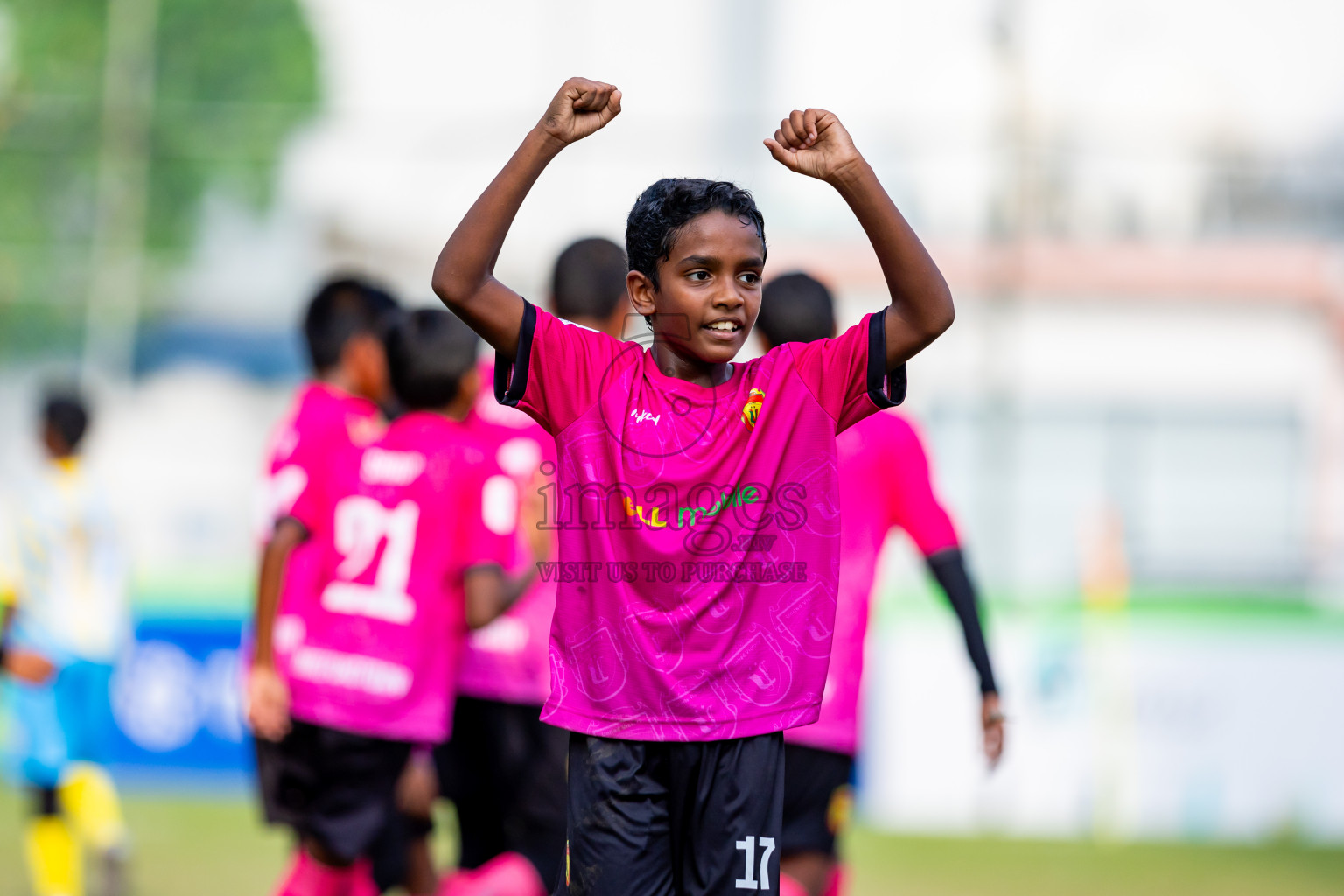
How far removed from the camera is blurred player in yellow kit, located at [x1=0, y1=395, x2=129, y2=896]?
569 cm

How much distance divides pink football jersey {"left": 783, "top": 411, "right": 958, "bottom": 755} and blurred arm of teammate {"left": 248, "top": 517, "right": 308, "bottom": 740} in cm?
135

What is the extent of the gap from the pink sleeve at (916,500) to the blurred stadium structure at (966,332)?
13.1ft

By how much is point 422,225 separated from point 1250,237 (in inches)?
317

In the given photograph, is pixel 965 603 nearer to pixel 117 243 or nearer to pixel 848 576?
pixel 848 576

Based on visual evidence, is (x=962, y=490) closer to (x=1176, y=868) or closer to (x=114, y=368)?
(x=1176, y=868)

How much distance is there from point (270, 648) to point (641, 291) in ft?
6.40

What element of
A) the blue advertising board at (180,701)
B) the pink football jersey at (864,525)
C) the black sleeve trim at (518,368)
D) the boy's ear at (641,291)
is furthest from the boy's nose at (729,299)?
the blue advertising board at (180,701)

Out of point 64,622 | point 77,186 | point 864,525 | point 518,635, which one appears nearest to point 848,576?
point 864,525

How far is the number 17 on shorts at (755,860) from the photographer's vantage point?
2480 millimetres

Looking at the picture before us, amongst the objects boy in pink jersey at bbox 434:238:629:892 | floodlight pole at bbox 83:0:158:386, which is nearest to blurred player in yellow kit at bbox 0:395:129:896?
boy in pink jersey at bbox 434:238:629:892

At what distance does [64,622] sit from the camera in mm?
5828

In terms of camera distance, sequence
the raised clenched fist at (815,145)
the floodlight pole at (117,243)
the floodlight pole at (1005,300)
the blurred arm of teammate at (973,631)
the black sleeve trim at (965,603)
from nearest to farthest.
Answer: the raised clenched fist at (815,145) → the blurred arm of teammate at (973,631) → the black sleeve trim at (965,603) → the floodlight pole at (1005,300) → the floodlight pole at (117,243)

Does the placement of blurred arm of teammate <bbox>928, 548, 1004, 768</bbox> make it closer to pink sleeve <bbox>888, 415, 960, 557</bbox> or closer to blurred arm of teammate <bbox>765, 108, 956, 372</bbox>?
pink sleeve <bbox>888, 415, 960, 557</bbox>

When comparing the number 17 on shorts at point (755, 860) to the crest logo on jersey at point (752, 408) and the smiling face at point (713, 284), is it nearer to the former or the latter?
the crest logo on jersey at point (752, 408)
